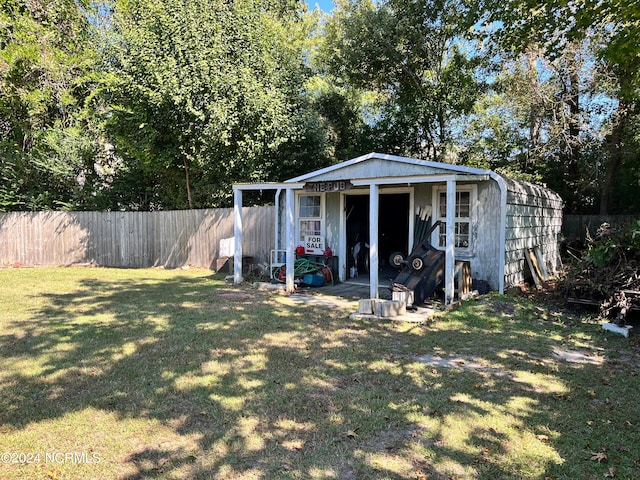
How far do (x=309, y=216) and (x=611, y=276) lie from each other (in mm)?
6363

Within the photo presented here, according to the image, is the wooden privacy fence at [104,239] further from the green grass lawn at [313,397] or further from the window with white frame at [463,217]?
the window with white frame at [463,217]

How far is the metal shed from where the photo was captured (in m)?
7.53

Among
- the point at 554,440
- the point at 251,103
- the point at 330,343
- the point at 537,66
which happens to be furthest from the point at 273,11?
the point at 554,440

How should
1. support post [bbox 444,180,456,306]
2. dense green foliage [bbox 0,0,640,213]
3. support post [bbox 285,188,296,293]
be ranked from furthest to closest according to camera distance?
dense green foliage [bbox 0,0,640,213] < support post [bbox 285,188,296,293] < support post [bbox 444,180,456,306]

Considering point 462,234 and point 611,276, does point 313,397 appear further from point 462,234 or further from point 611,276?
point 462,234

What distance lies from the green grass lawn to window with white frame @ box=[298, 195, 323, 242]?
14.1ft

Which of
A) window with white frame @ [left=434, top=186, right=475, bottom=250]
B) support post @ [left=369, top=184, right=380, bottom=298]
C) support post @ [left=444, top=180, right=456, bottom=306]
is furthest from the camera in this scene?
window with white frame @ [left=434, top=186, right=475, bottom=250]

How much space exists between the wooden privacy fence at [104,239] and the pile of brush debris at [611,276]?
9.76 metres

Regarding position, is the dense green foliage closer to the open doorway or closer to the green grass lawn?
the open doorway

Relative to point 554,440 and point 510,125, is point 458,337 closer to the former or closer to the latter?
point 554,440

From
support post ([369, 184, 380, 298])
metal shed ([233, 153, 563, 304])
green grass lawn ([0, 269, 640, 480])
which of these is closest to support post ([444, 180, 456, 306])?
metal shed ([233, 153, 563, 304])

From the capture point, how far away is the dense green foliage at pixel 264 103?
12.4m

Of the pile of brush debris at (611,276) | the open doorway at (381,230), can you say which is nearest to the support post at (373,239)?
the open doorway at (381,230)

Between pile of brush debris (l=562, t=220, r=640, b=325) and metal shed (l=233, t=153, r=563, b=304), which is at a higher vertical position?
metal shed (l=233, t=153, r=563, b=304)
